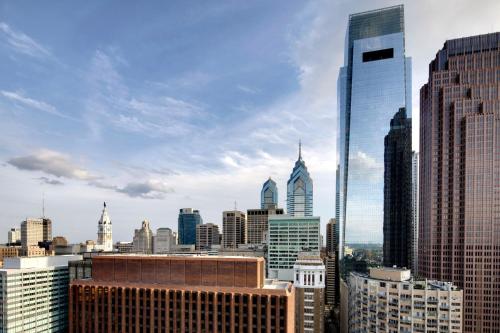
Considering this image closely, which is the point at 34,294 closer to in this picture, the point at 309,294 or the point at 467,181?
the point at 309,294

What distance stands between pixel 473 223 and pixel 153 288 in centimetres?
17004

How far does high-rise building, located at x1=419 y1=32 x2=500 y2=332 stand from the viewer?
168 metres

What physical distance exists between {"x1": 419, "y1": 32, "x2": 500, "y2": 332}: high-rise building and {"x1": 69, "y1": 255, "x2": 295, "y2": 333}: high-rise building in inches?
4416

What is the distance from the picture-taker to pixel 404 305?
12369 centimetres

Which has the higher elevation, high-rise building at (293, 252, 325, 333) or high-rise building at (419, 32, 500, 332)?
high-rise building at (419, 32, 500, 332)

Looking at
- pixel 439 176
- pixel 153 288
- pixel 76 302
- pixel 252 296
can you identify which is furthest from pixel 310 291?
pixel 439 176

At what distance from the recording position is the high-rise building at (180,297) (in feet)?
373

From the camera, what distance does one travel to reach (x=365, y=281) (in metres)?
139

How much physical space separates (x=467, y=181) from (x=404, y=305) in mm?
95775

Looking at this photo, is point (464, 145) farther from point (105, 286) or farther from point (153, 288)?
point (105, 286)

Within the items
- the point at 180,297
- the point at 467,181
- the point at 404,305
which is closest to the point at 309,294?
the point at 404,305

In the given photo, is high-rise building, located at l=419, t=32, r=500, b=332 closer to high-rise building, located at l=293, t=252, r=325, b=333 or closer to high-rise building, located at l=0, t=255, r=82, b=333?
high-rise building, located at l=293, t=252, r=325, b=333

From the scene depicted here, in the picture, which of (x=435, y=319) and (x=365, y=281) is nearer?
(x=435, y=319)

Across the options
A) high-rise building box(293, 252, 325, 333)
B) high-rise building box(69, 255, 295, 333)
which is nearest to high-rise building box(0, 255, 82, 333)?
high-rise building box(69, 255, 295, 333)
